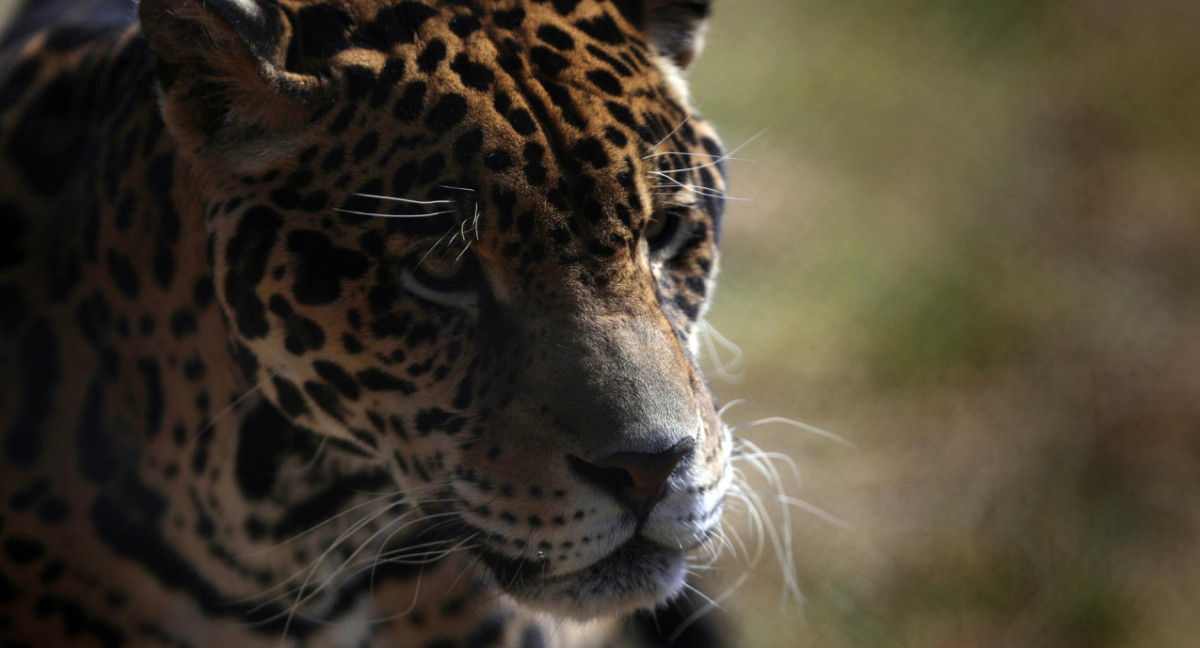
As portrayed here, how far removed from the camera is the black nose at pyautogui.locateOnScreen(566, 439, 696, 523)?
214cm

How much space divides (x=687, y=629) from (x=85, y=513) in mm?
1780

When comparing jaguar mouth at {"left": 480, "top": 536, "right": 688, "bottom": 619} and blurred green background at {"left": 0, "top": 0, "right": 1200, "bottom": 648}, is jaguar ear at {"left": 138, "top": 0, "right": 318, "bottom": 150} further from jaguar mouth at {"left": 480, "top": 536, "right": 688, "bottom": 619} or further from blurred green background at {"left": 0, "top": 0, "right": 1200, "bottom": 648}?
blurred green background at {"left": 0, "top": 0, "right": 1200, "bottom": 648}

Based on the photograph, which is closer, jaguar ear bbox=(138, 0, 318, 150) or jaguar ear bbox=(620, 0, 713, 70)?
jaguar ear bbox=(138, 0, 318, 150)

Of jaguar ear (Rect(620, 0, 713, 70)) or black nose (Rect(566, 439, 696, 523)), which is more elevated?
jaguar ear (Rect(620, 0, 713, 70))

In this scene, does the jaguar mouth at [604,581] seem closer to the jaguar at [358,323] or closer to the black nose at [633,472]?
the jaguar at [358,323]

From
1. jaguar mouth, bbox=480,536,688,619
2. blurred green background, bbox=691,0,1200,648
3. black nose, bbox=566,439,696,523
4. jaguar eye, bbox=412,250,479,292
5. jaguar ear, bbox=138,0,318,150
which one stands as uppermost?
jaguar ear, bbox=138,0,318,150

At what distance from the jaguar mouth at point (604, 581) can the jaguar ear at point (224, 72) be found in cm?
95

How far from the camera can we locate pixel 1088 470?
5082mm

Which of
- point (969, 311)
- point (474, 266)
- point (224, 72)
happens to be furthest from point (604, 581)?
point (969, 311)

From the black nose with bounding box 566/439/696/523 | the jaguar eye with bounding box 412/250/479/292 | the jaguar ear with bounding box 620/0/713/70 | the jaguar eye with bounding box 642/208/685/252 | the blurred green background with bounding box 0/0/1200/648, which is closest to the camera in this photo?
the black nose with bounding box 566/439/696/523

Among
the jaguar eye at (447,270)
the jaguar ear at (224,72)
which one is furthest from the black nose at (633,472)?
the jaguar ear at (224,72)

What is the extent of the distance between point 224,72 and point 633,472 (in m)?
1.08

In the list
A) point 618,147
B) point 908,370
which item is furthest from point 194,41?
point 908,370

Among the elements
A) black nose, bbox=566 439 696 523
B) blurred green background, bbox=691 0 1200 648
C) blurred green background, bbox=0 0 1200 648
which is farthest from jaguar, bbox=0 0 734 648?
blurred green background, bbox=691 0 1200 648
